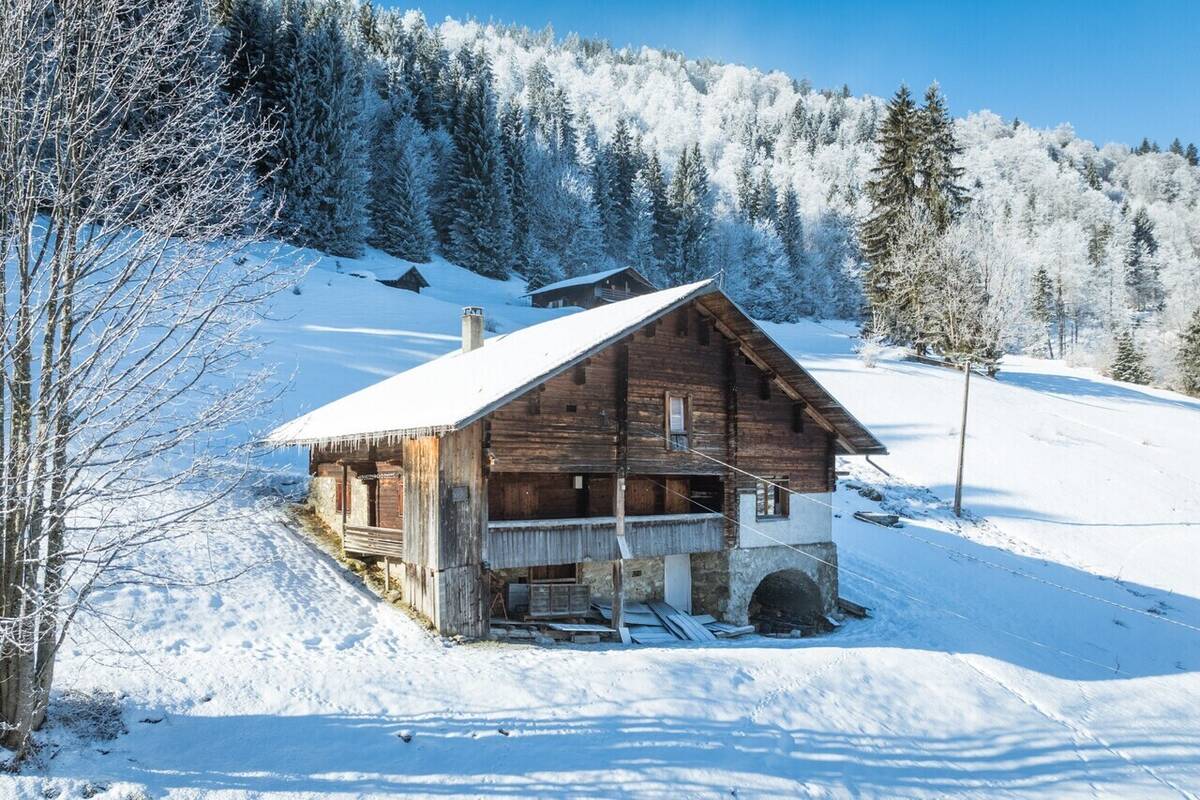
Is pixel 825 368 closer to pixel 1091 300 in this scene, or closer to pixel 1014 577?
pixel 1014 577

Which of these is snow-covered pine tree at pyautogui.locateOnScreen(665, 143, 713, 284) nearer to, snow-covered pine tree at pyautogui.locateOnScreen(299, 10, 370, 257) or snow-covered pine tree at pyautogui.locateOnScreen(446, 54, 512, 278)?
snow-covered pine tree at pyautogui.locateOnScreen(446, 54, 512, 278)

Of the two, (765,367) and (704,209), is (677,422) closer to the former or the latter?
(765,367)

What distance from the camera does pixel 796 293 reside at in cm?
8538

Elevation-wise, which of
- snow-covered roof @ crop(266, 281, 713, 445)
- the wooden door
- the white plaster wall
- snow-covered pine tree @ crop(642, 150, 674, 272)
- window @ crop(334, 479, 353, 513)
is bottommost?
the wooden door

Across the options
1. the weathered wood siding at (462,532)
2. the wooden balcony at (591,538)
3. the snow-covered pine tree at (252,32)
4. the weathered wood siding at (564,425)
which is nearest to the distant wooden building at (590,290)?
the snow-covered pine tree at (252,32)

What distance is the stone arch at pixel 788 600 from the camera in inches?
781

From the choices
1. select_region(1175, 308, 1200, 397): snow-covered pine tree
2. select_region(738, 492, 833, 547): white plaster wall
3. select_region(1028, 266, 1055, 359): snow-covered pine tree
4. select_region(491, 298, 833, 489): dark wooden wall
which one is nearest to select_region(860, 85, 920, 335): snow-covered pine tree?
select_region(1175, 308, 1200, 397): snow-covered pine tree

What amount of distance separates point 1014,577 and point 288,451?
25.3 metres

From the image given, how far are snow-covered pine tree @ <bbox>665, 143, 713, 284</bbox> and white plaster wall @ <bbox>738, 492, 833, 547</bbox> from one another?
200 ft

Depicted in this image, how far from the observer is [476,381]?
15.0 metres

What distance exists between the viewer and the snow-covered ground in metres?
9.09

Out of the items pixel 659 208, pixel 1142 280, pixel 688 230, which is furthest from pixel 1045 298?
pixel 659 208

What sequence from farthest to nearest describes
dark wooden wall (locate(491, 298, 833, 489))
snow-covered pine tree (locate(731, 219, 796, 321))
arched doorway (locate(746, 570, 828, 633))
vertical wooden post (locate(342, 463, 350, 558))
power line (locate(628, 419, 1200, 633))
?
snow-covered pine tree (locate(731, 219, 796, 321))
arched doorway (locate(746, 570, 828, 633))
power line (locate(628, 419, 1200, 633))
vertical wooden post (locate(342, 463, 350, 558))
dark wooden wall (locate(491, 298, 833, 489))

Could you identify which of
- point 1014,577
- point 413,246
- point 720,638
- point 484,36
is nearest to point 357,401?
point 720,638
